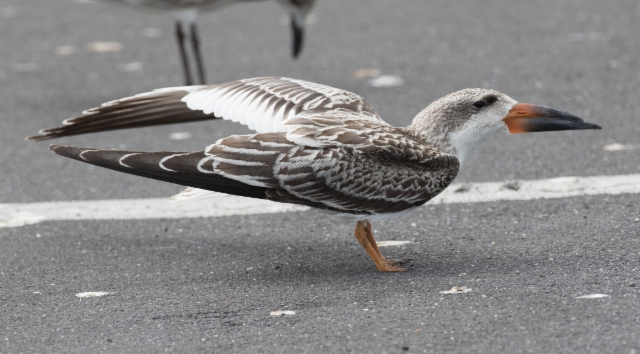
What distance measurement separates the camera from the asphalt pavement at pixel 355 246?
12.3ft

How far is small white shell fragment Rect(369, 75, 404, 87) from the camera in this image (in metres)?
8.09

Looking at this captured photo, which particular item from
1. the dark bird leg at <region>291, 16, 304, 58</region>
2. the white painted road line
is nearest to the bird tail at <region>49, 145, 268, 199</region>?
the white painted road line

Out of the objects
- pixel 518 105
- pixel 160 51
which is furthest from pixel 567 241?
pixel 160 51

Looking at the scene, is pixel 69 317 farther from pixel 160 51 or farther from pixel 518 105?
pixel 160 51

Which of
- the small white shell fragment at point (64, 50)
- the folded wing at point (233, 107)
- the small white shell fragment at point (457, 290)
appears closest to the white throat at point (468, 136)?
the folded wing at point (233, 107)

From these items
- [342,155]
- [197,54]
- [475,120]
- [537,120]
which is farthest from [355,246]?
[197,54]

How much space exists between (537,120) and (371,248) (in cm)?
98

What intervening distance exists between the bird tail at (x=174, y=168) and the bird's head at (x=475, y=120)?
2.84ft

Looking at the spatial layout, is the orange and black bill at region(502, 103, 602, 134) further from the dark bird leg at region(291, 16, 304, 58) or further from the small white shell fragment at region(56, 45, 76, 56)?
the small white shell fragment at region(56, 45, 76, 56)

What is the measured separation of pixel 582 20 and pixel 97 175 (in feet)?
17.3

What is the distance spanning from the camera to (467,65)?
332 inches

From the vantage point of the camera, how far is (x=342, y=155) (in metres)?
4.31

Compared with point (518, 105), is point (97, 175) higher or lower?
lower

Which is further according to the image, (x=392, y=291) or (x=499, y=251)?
(x=499, y=251)
